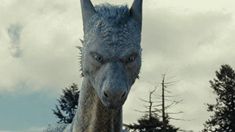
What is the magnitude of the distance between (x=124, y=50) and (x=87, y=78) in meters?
0.53

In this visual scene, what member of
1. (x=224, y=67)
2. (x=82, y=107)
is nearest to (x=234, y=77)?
(x=224, y=67)

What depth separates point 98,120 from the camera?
4.83m

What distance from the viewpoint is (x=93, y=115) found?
16.0 feet

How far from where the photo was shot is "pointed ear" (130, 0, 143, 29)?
4.78 metres

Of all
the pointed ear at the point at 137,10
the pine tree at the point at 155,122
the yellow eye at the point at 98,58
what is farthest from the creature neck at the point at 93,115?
the pine tree at the point at 155,122

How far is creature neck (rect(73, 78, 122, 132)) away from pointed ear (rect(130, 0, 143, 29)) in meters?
0.67

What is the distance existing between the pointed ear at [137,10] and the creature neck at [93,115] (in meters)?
0.67

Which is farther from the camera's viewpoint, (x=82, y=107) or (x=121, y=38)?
(x=82, y=107)

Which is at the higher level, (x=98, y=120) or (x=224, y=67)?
(x=224, y=67)

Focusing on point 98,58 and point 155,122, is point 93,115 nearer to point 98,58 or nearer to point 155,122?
point 98,58

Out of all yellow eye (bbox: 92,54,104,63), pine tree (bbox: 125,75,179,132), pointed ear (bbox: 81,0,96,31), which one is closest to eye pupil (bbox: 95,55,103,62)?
yellow eye (bbox: 92,54,104,63)

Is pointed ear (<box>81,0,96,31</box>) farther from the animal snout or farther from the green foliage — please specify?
the green foliage

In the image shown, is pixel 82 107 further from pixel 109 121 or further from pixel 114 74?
pixel 114 74

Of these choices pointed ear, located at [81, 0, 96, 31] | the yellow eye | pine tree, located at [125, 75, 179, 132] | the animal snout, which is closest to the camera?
the animal snout
